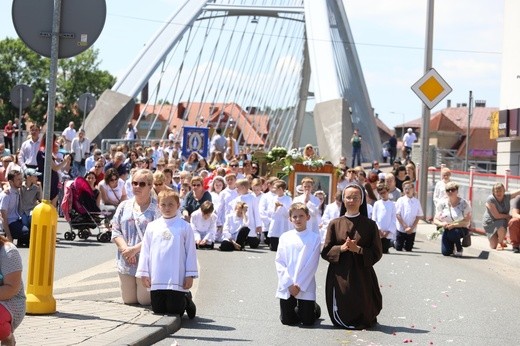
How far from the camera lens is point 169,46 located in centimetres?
4450

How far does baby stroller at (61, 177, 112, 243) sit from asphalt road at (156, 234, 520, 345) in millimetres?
2844

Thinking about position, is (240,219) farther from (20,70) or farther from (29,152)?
(20,70)

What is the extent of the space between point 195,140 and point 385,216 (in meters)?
12.4

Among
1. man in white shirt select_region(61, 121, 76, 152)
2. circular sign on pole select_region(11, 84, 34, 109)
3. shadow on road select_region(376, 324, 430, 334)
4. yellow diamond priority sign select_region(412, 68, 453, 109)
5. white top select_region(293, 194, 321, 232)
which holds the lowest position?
shadow on road select_region(376, 324, 430, 334)

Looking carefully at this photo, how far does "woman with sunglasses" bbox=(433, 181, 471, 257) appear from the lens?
21.6m

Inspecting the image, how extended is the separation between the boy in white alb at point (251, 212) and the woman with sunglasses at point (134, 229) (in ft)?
33.6

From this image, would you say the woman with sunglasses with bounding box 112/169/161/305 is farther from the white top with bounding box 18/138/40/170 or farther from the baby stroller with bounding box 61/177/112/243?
the white top with bounding box 18/138/40/170

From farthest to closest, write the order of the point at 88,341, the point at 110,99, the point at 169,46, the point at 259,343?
1. the point at 169,46
2. the point at 110,99
3. the point at 259,343
4. the point at 88,341

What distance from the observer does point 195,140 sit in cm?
3412

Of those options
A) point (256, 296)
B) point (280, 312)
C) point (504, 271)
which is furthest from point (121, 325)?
point (504, 271)

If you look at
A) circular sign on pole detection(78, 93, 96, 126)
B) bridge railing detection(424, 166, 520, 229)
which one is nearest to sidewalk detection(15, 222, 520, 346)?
bridge railing detection(424, 166, 520, 229)

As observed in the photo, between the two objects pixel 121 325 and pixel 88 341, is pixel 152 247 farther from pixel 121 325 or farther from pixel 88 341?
pixel 88 341

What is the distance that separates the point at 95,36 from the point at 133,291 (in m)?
2.71

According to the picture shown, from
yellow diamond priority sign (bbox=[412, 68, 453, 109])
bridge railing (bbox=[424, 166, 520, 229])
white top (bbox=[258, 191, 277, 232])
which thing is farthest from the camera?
yellow diamond priority sign (bbox=[412, 68, 453, 109])
